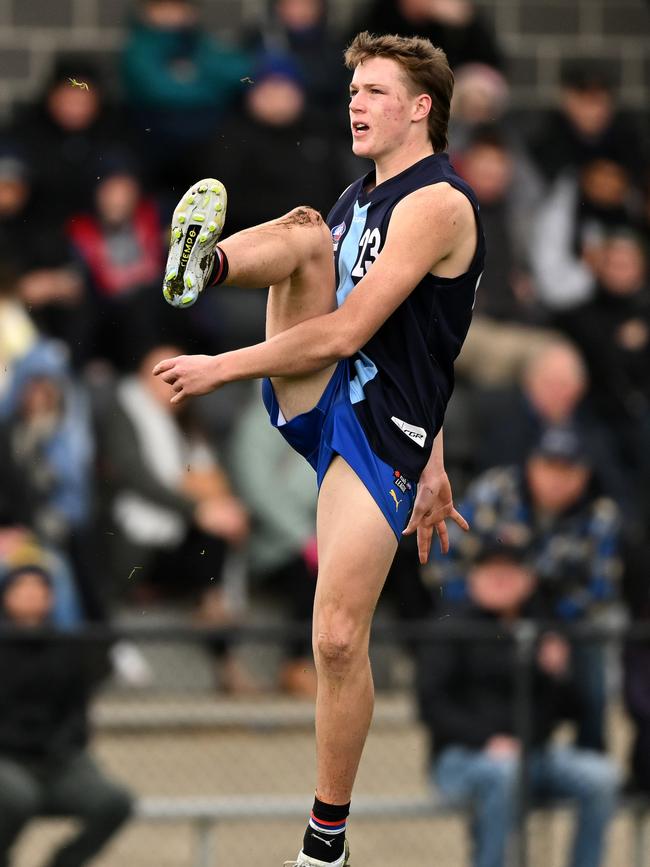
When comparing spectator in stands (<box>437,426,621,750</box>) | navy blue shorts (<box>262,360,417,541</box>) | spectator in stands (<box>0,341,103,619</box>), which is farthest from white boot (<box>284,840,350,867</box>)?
spectator in stands (<box>0,341,103,619</box>)

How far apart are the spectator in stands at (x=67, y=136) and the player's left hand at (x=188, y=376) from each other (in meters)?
5.82

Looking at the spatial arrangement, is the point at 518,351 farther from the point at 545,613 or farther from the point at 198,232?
the point at 198,232

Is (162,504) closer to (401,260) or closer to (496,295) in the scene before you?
(496,295)

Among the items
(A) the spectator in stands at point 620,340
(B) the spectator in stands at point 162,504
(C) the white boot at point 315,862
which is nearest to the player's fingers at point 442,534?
(C) the white boot at point 315,862

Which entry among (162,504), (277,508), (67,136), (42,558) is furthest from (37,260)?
(42,558)

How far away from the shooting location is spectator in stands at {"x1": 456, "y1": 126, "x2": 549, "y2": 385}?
1070 centimetres

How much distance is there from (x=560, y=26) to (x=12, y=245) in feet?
14.8

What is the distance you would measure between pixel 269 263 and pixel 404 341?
46 centimetres

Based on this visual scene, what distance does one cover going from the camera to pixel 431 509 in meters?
5.39

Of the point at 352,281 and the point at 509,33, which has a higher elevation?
the point at 509,33

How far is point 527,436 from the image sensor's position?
32.6 feet

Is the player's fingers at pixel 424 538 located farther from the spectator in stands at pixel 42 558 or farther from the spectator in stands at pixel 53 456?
the spectator in stands at pixel 53 456

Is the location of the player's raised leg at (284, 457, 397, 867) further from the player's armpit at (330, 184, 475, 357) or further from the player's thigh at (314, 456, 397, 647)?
the player's armpit at (330, 184, 475, 357)

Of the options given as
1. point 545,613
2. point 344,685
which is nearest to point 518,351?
point 545,613
